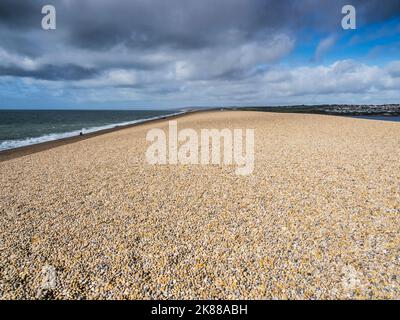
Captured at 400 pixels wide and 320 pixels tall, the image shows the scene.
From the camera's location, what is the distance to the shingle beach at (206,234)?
3461 millimetres

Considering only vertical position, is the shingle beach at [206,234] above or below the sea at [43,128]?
below

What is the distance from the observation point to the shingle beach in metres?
3.46

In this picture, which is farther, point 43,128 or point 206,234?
point 43,128

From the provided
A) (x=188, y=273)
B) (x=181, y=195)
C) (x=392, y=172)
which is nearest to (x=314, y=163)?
(x=392, y=172)

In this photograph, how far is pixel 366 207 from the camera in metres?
5.54

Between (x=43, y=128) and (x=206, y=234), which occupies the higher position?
(x=43, y=128)

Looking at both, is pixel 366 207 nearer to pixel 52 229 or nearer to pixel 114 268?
pixel 114 268

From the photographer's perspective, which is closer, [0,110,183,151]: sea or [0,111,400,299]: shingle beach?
[0,111,400,299]: shingle beach

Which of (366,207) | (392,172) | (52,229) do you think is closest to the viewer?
(52,229)

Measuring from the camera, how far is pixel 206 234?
474 centimetres

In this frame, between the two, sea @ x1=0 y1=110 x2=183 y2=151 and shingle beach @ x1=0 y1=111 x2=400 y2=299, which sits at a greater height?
sea @ x1=0 y1=110 x2=183 y2=151
